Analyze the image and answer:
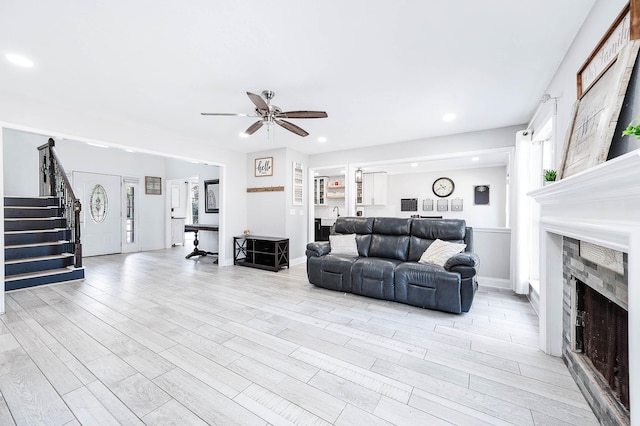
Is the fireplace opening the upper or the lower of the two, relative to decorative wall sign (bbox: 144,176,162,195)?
lower

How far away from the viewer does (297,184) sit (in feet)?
19.3

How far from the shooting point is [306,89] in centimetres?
291

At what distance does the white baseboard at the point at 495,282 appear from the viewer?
4100mm

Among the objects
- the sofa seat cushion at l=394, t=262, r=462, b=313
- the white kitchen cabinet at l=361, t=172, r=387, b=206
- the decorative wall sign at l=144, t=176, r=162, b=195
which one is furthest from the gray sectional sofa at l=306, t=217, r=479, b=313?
the decorative wall sign at l=144, t=176, r=162, b=195

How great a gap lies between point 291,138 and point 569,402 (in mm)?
4572

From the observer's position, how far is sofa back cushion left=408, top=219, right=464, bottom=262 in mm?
3666

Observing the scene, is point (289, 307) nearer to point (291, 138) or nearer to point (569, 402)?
point (569, 402)

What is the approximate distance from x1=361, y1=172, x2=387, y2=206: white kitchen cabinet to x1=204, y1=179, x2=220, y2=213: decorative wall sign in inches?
160

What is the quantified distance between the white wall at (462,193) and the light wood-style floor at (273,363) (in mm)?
4208

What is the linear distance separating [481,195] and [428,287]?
5237 millimetres

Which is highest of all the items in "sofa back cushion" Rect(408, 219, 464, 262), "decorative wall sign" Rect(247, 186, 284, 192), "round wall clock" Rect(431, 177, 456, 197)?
"round wall clock" Rect(431, 177, 456, 197)

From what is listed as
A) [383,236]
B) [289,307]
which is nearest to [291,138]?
[383,236]

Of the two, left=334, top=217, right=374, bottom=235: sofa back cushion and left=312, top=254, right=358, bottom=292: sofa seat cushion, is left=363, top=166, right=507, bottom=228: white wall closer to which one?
left=334, top=217, right=374, bottom=235: sofa back cushion

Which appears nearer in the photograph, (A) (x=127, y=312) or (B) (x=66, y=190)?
(A) (x=127, y=312)
